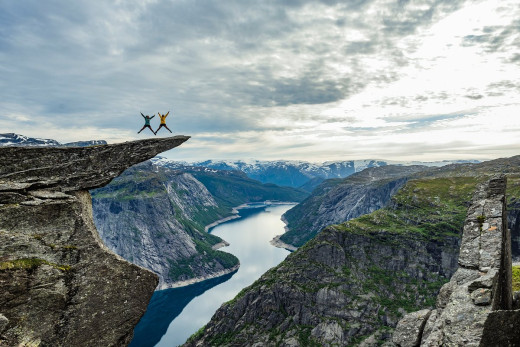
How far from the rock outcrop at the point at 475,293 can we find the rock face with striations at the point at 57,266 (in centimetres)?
1733

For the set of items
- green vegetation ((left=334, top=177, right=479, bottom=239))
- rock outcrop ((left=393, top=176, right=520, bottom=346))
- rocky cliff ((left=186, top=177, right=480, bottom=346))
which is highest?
rock outcrop ((left=393, top=176, right=520, bottom=346))

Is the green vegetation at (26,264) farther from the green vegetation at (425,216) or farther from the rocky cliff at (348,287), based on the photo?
the green vegetation at (425,216)

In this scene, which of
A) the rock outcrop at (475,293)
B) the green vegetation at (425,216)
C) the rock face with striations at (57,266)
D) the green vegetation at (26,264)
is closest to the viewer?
the rock outcrop at (475,293)

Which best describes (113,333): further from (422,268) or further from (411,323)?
(422,268)

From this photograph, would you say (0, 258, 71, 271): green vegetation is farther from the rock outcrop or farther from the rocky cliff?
the rocky cliff

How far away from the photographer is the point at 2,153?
19.2 metres

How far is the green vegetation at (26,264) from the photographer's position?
51.9ft

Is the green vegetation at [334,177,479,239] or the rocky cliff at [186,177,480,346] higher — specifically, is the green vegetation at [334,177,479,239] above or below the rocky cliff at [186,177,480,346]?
above

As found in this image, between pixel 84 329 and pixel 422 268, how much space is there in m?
167

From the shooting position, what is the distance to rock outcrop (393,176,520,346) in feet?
34.7

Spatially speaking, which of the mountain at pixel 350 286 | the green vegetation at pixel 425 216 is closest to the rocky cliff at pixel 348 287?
the mountain at pixel 350 286

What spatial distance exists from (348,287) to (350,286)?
3.97 feet

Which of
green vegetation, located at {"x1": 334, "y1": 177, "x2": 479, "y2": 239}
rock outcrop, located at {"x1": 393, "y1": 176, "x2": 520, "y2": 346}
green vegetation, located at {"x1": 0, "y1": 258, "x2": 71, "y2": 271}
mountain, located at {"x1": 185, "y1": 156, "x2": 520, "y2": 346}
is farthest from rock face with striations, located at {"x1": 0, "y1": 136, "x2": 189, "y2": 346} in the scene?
green vegetation, located at {"x1": 334, "y1": 177, "x2": 479, "y2": 239}

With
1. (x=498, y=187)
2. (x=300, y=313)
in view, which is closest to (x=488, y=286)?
(x=498, y=187)
